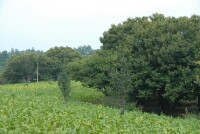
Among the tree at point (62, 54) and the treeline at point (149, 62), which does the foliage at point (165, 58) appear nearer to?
the treeline at point (149, 62)

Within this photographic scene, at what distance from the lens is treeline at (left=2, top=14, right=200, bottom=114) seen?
28.2m

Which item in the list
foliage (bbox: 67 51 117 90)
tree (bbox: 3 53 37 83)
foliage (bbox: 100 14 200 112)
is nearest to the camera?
foliage (bbox: 100 14 200 112)

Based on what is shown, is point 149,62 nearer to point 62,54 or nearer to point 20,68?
point 20,68

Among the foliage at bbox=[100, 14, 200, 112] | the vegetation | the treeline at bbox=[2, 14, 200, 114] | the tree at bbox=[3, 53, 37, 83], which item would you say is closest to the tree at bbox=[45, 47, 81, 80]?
the tree at bbox=[3, 53, 37, 83]

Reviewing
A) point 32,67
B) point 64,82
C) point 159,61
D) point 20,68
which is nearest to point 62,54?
point 32,67

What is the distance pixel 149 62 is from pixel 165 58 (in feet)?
4.27

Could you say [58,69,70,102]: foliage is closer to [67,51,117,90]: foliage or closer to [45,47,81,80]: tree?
[67,51,117,90]: foliage

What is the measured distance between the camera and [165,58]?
29.2m

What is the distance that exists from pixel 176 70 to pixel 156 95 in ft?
10.4

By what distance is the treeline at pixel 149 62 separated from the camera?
28.2 metres

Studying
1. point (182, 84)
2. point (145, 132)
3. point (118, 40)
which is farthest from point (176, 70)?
point (145, 132)

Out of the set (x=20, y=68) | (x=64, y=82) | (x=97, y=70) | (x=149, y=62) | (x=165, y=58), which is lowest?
(x=64, y=82)

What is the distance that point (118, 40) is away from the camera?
34.8 meters

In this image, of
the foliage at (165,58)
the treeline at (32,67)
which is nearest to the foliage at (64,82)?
the foliage at (165,58)
